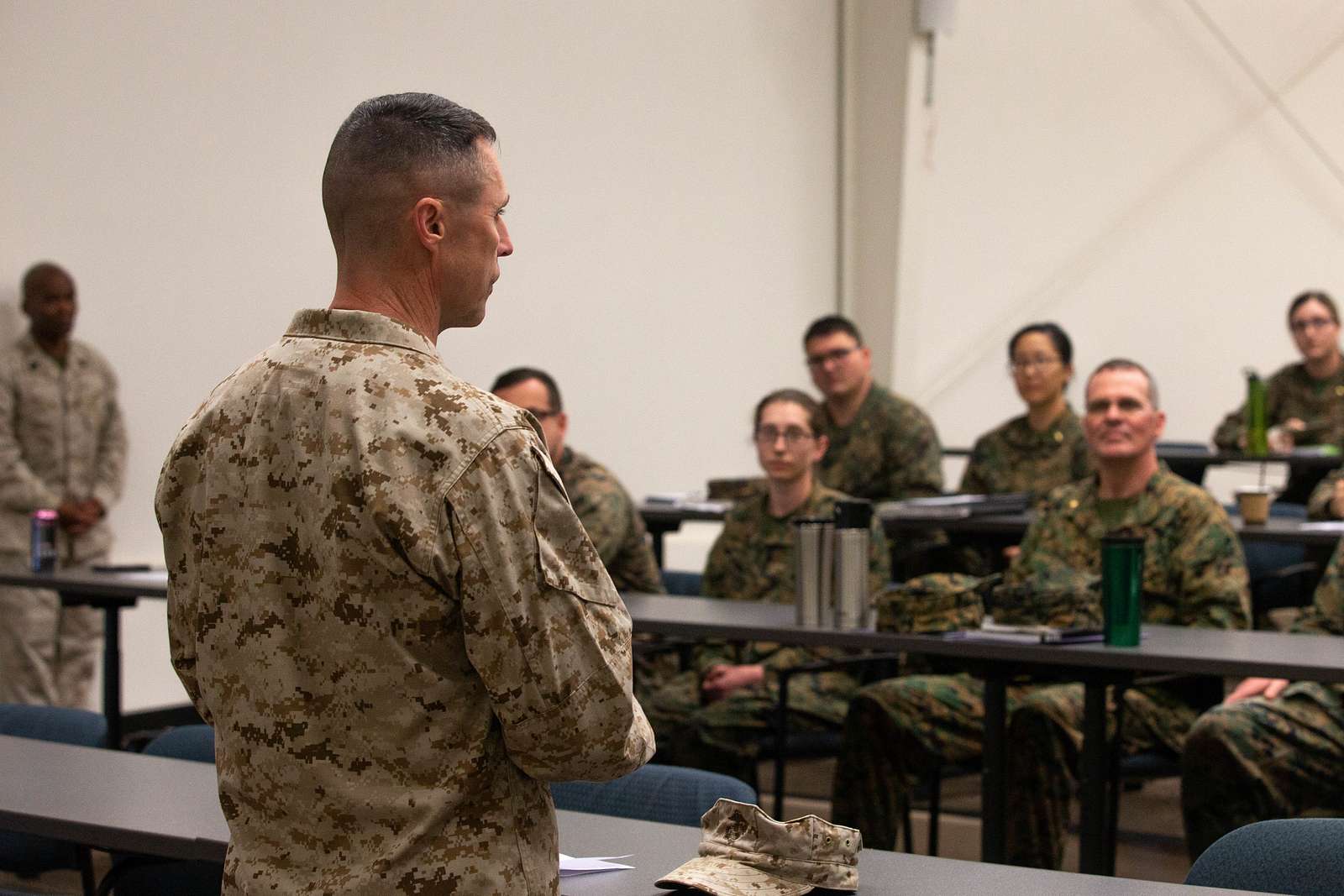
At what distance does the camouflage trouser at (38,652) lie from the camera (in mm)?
5512

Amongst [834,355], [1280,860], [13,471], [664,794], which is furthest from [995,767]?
[13,471]

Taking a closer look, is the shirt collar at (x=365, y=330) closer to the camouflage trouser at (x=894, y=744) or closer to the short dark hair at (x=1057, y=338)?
the camouflage trouser at (x=894, y=744)

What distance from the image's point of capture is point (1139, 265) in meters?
8.82

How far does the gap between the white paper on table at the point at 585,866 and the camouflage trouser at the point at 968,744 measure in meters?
1.97

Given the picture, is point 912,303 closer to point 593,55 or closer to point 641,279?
point 641,279

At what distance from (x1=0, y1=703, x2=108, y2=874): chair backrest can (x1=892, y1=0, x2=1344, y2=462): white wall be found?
6.44 m

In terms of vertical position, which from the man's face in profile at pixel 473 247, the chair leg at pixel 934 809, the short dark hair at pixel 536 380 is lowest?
the chair leg at pixel 934 809

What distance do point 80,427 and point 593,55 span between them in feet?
10.8

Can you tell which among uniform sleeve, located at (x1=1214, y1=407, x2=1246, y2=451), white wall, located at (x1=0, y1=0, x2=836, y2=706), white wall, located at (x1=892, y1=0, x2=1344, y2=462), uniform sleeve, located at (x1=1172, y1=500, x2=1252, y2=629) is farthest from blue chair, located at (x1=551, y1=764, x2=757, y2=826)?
white wall, located at (x1=892, y1=0, x2=1344, y2=462)

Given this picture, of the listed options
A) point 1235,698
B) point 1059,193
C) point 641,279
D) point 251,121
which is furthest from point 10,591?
point 1059,193

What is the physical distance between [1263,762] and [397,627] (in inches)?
99.6

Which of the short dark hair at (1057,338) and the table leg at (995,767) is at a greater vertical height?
the short dark hair at (1057,338)

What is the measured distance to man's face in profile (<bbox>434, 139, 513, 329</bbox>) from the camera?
1427 millimetres

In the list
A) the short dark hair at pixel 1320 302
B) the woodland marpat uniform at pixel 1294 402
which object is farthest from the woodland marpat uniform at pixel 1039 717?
the short dark hair at pixel 1320 302
